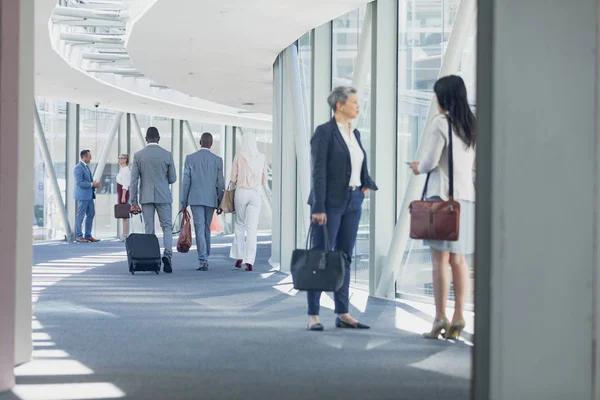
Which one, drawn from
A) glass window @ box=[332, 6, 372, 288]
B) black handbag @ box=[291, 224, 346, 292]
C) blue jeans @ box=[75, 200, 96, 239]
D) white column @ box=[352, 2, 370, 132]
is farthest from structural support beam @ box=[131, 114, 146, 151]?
black handbag @ box=[291, 224, 346, 292]

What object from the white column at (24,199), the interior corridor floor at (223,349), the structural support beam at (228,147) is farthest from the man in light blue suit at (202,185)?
the structural support beam at (228,147)

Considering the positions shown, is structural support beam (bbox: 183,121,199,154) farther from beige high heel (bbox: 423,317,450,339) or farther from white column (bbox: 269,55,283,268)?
beige high heel (bbox: 423,317,450,339)

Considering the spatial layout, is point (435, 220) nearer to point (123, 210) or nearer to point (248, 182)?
point (248, 182)

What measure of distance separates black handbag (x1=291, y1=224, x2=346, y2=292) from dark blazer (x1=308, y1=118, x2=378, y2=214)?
458 mm

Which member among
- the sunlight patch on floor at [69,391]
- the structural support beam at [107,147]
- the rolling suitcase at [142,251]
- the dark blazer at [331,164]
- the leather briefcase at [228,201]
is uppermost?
the structural support beam at [107,147]

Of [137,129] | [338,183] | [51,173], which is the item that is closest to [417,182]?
[338,183]

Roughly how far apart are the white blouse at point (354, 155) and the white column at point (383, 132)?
281 centimetres

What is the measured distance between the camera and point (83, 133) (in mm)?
27625

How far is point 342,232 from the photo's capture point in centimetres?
788

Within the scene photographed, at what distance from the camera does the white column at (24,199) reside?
623cm
